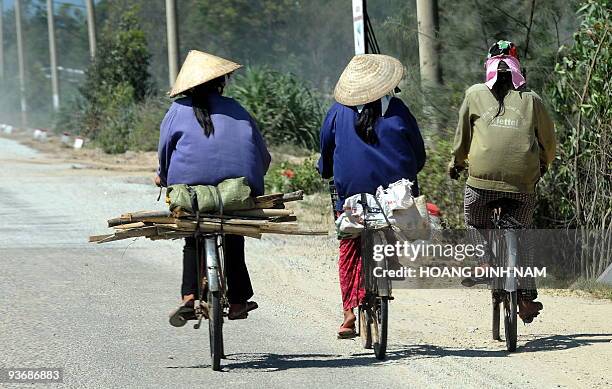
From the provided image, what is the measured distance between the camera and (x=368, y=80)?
769cm

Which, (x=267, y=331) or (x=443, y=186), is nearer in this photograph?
(x=267, y=331)

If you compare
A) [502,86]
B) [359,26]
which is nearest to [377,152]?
[502,86]

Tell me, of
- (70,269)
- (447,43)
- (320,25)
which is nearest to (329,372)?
(70,269)

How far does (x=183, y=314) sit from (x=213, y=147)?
1.01 m

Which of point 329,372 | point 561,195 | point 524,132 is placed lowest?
point 329,372

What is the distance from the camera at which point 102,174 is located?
2372 centimetres

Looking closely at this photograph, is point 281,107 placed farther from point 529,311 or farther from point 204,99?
point 204,99

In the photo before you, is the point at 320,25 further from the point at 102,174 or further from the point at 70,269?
the point at 70,269

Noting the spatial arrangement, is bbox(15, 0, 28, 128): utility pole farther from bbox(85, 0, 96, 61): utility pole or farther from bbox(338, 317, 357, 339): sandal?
bbox(338, 317, 357, 339): sandal

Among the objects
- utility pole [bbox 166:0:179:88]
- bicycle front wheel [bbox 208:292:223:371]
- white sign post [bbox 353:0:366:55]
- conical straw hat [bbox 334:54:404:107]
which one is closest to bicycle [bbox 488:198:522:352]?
conical straw hat [bbox 334:54:404:107]

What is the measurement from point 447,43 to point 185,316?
726 cm

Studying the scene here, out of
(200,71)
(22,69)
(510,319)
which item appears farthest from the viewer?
(22,69)

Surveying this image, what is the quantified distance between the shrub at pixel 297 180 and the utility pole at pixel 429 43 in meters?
3.16

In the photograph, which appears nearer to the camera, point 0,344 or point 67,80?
point 0,344
